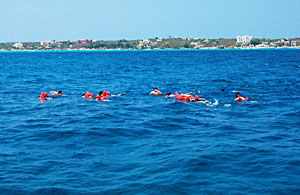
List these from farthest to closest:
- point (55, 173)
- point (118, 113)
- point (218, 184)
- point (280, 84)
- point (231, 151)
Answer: point (280, 84) → point (118, 113) → point (231, 151) → point (55, 173) → point (218, 184)

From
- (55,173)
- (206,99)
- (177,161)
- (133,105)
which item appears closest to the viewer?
(55,173)

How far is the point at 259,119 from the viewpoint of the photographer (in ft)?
79.3

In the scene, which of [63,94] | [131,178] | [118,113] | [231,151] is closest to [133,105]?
[118,113]

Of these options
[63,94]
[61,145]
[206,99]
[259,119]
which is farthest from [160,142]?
[63,94]

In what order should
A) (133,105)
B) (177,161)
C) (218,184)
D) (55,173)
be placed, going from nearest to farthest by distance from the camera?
(218,184)
(55,173)
(177,161)
(133,105)

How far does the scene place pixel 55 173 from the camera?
14.0m

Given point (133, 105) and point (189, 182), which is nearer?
point (189, 182)

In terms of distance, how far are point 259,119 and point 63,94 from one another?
2253cm

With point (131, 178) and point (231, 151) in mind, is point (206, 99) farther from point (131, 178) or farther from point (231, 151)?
point (131, 178)

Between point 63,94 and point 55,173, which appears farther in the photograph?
point 63,94

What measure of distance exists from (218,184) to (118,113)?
1523cm

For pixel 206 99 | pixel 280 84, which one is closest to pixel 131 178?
pixel 206 99

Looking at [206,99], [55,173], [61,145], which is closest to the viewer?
[55,173]

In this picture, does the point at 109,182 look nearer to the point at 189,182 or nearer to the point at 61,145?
the point at 189,182
